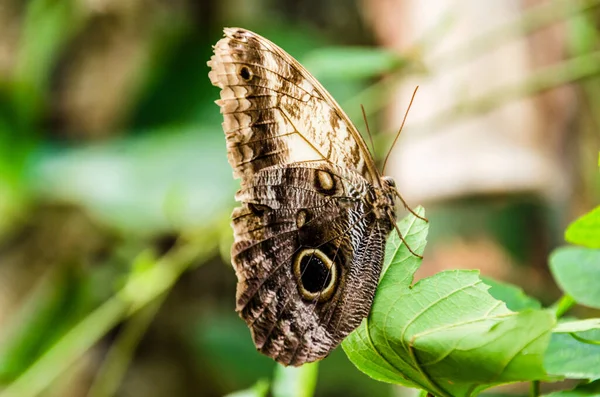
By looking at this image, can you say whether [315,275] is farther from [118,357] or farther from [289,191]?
[118,357]

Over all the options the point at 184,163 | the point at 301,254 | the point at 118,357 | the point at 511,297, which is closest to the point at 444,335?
the point at 511,297

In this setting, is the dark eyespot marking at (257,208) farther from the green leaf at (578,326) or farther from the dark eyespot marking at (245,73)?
the green leaf at (578,326)

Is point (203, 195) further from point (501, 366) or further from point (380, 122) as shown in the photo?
point (501, 366)

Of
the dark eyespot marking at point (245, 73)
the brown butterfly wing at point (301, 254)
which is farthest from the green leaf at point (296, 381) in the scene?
the dark eyespot marking at point (245, 73)

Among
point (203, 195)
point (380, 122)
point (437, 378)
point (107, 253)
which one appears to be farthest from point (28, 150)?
point (437, 378)

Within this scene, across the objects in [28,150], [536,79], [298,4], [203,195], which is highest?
[298,4]

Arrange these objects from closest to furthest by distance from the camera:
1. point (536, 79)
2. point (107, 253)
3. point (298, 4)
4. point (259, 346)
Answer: point (259, 346)
point (536, 79)
point (107, 253)
point (298, 4)

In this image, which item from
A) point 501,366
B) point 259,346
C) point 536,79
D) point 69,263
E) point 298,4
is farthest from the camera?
point 298,4
